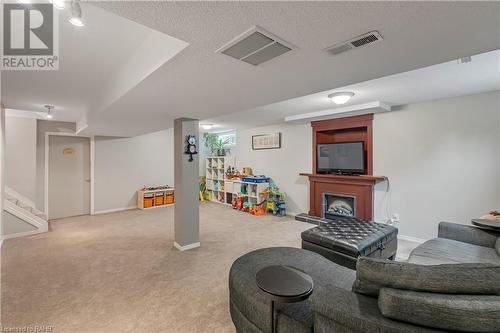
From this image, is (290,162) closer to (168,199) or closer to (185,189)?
(185,189)

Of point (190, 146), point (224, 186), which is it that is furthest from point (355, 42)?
point (224, 186)

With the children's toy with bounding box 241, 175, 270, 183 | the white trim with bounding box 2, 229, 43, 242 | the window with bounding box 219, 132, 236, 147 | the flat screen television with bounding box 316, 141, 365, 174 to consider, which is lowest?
the white trim with bounding box 2, 229, 43, 242

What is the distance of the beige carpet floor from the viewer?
1949 millimetres

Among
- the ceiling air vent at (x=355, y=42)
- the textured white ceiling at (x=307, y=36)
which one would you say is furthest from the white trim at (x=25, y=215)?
the ceiling air vent at (x=355, y=42)

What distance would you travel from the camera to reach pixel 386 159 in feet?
13.7

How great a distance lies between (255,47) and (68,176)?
608 cm

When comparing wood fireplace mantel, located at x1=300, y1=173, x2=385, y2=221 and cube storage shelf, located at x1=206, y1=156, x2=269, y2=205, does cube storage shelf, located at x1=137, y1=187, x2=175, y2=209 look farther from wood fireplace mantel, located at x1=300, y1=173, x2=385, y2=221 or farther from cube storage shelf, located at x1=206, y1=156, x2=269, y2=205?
wood fireplace mantel, located at x1=300, y1=173, x2=385, y2=221

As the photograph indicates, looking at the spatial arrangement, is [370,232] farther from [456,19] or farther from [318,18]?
[318,18]

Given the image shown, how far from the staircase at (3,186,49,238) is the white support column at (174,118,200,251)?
288 centimetres

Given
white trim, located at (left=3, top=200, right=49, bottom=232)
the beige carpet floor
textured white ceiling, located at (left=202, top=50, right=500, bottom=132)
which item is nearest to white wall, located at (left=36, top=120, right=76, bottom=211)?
white trim, located at (left=3, top=200, right=49, bottom=232)

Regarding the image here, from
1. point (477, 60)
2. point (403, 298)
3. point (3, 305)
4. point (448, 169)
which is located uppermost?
point (477, 60)

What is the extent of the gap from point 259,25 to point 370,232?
2.62 m

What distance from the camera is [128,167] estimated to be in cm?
630

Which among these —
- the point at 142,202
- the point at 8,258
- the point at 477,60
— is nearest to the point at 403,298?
the point at 477,60
